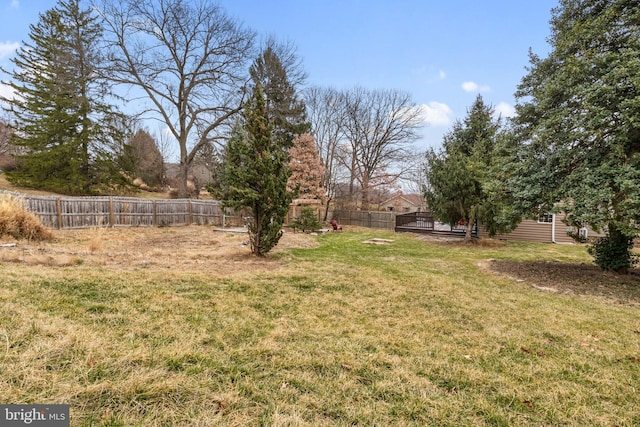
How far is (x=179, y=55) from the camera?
56.4ft

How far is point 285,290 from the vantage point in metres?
4.62

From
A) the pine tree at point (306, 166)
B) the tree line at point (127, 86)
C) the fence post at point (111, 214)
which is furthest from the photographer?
the pine tree at point (306, 166)

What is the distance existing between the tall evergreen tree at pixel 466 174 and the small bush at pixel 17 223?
12745mm

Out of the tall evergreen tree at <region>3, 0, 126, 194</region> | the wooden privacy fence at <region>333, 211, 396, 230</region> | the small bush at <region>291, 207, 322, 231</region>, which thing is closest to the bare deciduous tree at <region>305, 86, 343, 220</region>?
the wooden privacy fence at <region>333, 211, 396, 230</region>

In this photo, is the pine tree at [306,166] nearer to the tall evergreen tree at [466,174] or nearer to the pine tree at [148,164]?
the tall evergreen tree at [466,174]

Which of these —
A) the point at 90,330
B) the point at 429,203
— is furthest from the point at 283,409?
the point at 429,203

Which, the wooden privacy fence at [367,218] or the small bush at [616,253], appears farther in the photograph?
the wooden privacy fence at [367,218]

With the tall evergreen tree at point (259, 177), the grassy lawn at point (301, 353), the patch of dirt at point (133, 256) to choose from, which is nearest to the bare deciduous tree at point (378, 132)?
the patch of dirt at point (133, 256)

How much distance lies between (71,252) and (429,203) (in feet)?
40.5

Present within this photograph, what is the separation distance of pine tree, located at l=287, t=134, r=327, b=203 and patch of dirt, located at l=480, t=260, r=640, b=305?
43.4 ft

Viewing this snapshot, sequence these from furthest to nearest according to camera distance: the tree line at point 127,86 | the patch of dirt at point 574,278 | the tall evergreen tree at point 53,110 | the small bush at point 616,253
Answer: the tall evergreen tree at point 53,110 < the tree line at point 127,86 < the small bush at point 616,253 < the patch of dirt at point 574,278

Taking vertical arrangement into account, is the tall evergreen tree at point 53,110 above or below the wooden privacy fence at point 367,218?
above

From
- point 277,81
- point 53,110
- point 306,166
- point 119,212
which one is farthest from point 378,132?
point 53,110

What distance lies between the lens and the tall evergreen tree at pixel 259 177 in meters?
6.53
